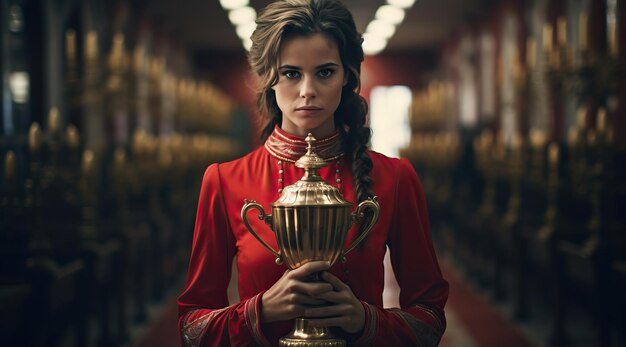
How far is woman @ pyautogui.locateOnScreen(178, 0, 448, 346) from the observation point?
1.80 meters

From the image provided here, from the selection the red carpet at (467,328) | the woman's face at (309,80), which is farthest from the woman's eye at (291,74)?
the red carpet at (467,328)

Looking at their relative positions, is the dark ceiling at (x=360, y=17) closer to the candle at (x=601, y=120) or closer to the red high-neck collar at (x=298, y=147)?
the candle at (x=601, y=120)

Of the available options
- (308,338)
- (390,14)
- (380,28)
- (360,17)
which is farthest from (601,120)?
(380,28)

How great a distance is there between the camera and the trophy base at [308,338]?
1.67m

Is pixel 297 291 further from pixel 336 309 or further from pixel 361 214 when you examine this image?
pixel 361 214

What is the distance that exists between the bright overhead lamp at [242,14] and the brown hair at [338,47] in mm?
14603

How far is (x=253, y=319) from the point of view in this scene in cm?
177

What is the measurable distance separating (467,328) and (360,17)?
9376 mm

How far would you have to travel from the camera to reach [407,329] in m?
1.85

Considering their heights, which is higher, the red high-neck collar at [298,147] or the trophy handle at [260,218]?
the red high-neck collar at [298,147]

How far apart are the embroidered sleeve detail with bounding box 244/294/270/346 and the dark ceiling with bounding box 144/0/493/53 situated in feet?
43.9

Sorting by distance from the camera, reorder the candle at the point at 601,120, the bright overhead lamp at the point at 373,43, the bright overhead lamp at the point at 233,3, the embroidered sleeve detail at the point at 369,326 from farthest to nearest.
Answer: the bright overhead lamp at the point at 373,43 < the bright overhead lamp at the point at 233,3 < the candle at the point at 601,120 < the embroidered sleeve detail at the point at 369,326

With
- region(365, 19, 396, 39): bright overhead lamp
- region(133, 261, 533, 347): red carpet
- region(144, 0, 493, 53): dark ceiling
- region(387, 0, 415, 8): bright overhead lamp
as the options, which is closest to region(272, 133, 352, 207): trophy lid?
region(133, 261, 533, 347): red carpet

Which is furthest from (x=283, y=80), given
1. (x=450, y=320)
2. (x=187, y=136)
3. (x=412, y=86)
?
(x=412, y=86)
